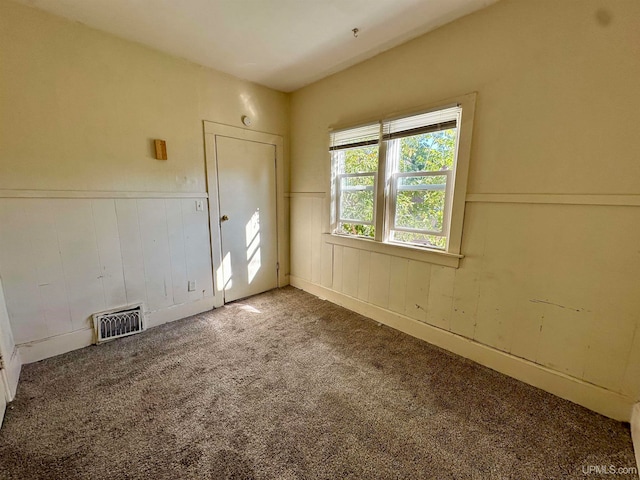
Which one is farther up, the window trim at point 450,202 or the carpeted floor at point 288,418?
the window trim at point 450,202

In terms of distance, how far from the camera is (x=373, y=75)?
2496mm

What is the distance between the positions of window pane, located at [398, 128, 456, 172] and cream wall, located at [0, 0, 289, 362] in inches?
78.5

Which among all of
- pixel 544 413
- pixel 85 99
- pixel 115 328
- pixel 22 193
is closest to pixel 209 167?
pixel 85 99

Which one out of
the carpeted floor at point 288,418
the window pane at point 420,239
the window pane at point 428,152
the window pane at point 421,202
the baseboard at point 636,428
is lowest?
the carpeted floor at point 288,418

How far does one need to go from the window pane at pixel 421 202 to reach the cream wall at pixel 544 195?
0.25m

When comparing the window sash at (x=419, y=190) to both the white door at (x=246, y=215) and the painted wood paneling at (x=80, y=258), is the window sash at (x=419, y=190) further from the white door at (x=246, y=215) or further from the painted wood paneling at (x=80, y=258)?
the painted wood paneling at (x=80, y=258)

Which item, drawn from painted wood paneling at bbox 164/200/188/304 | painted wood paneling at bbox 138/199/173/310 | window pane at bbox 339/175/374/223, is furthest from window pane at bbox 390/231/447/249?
painted wood paneling at bbox 138/199/173/310

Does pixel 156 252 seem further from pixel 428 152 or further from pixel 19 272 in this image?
pixel 428 152

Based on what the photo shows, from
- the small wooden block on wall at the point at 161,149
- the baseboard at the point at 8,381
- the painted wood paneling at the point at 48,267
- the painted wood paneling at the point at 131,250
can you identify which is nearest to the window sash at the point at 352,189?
the small wooden block on wall at the point at 161,149

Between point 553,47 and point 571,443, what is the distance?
2.26 m

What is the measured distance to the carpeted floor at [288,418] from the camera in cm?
127

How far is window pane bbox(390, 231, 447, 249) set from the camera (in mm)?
2259

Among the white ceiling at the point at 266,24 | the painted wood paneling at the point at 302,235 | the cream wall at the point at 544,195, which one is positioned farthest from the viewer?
the painted wood paneling at the point at 302,235

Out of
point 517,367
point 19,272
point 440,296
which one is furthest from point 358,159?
point 19,272
